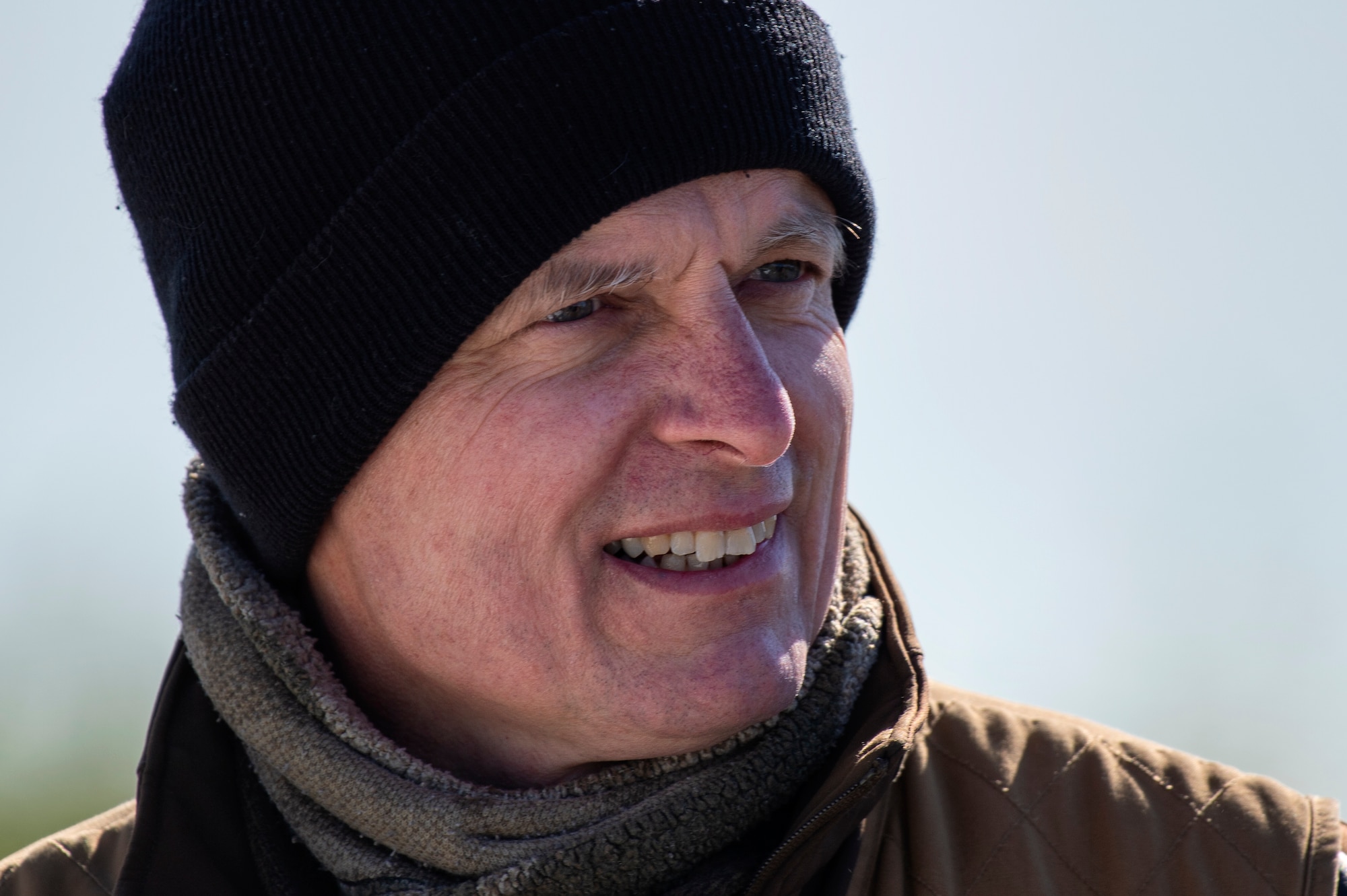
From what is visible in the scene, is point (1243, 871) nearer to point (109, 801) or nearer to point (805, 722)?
point (805, 722)

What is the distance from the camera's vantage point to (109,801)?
5004 mm

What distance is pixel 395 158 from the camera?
182 centimetres

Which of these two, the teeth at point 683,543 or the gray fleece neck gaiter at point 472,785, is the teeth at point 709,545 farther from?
the gray fleece neck gaiter at point 472,785

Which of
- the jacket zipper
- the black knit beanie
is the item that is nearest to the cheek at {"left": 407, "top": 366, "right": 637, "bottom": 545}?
the black knit beanie

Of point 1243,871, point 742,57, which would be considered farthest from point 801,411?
point 1243,871

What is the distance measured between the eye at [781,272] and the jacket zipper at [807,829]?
0.80 m

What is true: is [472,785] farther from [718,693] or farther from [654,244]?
[654,244]

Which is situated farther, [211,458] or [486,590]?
[211,458]

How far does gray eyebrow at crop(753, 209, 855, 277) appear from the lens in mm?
1927

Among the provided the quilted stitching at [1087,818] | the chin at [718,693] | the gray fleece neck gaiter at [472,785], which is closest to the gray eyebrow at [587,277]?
the chin at [718,693]

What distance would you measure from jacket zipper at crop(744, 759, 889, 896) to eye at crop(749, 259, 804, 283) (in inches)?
31.7

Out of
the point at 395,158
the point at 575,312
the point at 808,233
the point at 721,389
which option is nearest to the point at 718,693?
the point at 721,389

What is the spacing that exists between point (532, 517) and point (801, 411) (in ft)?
1.50

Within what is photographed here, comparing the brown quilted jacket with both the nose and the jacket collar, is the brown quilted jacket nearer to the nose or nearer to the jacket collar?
the jacket collar
